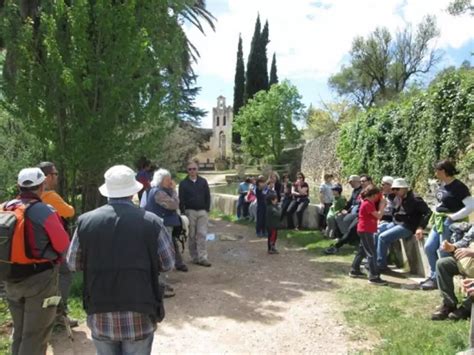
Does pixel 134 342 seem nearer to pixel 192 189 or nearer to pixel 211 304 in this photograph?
pixel 211 304

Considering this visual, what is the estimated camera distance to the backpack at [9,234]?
3.44m

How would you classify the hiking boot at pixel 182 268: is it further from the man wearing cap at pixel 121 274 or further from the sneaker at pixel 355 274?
the man wearing cap at pixel 121 274

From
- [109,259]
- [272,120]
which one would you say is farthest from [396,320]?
[272,120]

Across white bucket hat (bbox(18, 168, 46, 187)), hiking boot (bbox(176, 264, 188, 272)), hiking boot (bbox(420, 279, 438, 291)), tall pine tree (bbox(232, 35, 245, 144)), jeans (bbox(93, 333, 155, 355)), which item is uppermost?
tall pine tree (bbox(232, 35, 245, 144))

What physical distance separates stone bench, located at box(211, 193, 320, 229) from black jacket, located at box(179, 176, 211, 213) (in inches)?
166

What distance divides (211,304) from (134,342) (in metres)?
3.24

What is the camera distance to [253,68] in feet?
146

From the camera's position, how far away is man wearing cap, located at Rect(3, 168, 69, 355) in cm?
352

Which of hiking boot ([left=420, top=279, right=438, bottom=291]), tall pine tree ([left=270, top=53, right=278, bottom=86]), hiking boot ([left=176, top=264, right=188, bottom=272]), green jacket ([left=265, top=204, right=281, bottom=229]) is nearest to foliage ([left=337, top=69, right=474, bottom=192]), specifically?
hiking boot ([left=420, top=279, right=438, bottom=291])

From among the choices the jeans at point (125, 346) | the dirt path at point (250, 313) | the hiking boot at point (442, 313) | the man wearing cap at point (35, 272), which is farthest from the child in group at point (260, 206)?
the jeans at point (125, 346)

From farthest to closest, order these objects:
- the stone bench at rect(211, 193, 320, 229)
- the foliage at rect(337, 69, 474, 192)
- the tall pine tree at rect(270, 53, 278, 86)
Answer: the tall pine tree at rect(270, 53, 278, 86) → the stone bench at rect(211, 193, 320, 229) → the foliage at rect(337, 69, 474, 192)

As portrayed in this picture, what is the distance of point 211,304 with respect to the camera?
6.00m

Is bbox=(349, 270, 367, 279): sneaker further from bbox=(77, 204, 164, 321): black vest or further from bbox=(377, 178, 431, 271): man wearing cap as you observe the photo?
bbox=(77, 204, 164, 321): black vest

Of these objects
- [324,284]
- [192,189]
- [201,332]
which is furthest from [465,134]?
[201,332]
